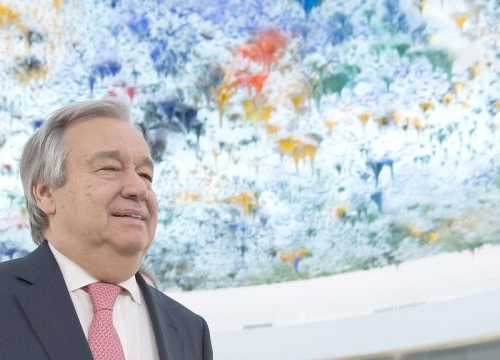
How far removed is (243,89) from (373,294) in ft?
4.97

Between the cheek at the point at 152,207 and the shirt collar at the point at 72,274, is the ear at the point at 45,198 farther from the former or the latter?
the cheek at the point at 152,207

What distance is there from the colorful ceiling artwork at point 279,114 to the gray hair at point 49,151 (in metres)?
3.87

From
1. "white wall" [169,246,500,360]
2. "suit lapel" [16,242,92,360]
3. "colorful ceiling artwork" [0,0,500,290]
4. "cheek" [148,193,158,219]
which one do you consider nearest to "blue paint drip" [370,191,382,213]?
"colorful ceiling artwork" [0,0,500,290]

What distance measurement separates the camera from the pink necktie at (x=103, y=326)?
1.64 meters

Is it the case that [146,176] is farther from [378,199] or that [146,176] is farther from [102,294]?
[378,199]

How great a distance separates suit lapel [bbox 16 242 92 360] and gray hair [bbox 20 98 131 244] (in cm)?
13

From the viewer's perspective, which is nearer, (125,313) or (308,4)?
(125,313)

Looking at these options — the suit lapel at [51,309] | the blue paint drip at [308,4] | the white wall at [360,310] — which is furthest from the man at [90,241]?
the blue paint drip at [308,4]

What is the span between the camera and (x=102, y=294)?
1.74 meters

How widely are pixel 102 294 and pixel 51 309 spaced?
0.13 meters

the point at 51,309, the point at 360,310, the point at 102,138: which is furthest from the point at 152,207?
the point at 360,310

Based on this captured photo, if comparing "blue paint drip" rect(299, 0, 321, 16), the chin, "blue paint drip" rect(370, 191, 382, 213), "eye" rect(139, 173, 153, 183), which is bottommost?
→ the chin

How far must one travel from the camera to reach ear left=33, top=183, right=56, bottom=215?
1.80 meters

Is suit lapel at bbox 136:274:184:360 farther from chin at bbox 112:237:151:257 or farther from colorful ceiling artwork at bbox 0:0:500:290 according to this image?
colorful ceiling artwork at bbox 0:0:500:290
